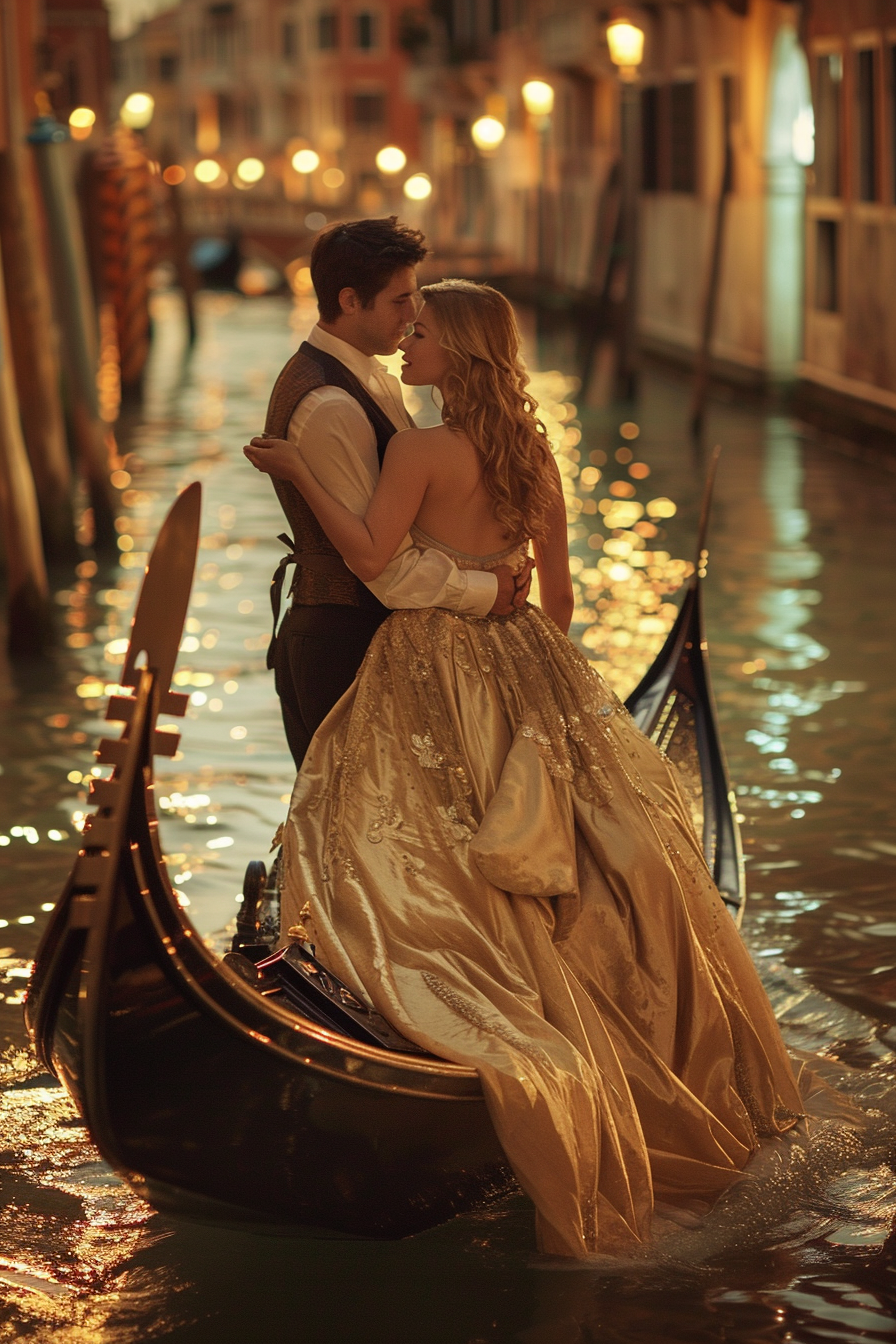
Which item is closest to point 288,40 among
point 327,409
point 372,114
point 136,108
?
point 372,114

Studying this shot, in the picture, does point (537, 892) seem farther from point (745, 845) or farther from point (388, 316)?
point (745, 845)

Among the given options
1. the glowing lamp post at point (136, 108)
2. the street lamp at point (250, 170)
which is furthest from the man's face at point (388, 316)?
the street lamp at point (250, 170)

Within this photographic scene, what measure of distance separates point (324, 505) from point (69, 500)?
6.73 meters

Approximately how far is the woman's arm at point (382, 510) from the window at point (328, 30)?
2019 inches

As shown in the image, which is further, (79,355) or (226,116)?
(226,116)

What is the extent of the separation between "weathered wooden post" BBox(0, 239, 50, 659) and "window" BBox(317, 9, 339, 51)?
46497mm

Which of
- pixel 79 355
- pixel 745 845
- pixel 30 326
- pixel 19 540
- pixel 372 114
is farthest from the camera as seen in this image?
pixel 372 114

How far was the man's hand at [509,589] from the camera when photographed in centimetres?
338

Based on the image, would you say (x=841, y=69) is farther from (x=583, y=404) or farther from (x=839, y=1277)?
(x=839, y=1277)

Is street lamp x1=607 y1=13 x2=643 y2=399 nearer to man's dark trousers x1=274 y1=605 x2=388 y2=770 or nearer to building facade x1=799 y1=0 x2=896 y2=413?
building facade x1=799 y1=0 x2=896 y2=413

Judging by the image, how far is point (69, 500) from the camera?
9852mm

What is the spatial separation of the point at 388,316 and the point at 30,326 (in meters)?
5.76

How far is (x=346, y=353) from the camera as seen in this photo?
3.51 meters

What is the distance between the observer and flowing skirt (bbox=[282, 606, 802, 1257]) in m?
3.18
